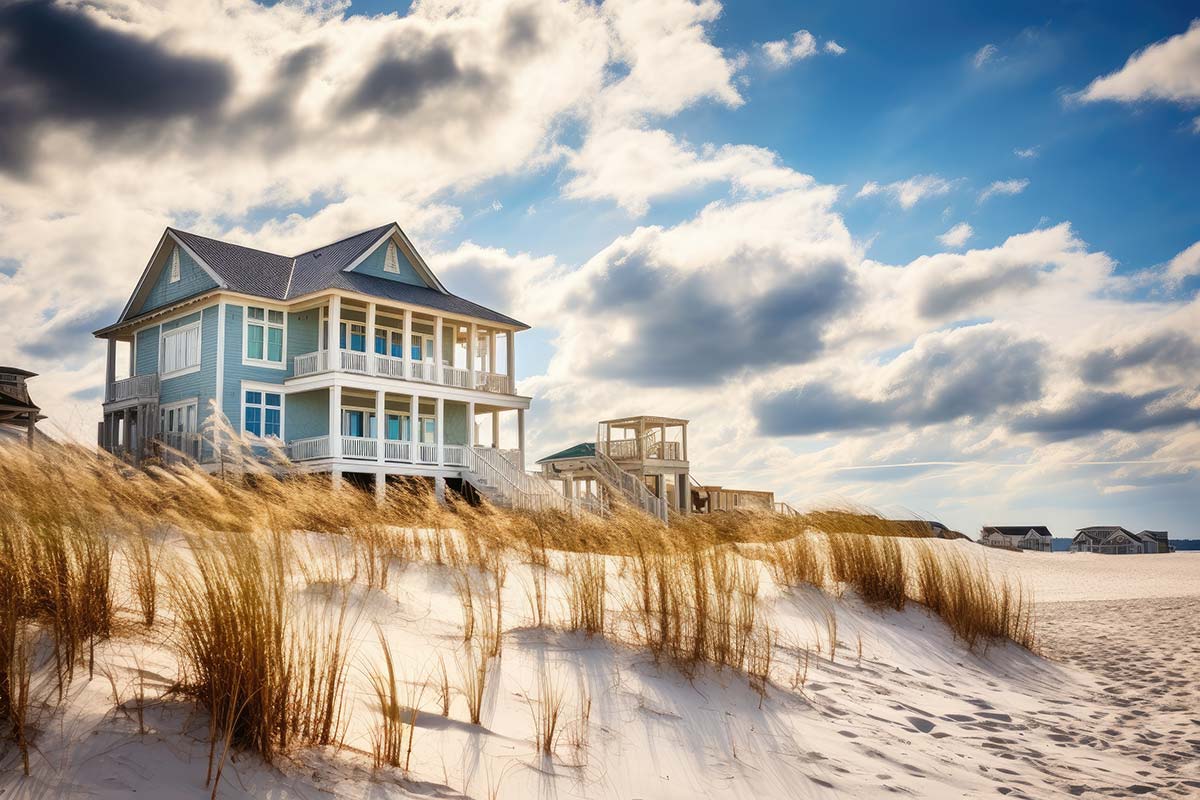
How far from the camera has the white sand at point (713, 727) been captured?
3459 millimetres

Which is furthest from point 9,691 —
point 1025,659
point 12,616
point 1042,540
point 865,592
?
point 1042,540

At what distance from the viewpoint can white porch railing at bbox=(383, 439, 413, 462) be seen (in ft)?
80.5

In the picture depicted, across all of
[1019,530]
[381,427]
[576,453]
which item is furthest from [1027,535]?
[381,427]

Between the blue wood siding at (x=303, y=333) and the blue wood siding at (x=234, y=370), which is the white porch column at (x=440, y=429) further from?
the blue wood siding at (x=234, y=370)

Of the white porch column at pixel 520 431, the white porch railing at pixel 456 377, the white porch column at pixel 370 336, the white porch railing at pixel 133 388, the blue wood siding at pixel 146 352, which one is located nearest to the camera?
the white porch column at pixel 370 336

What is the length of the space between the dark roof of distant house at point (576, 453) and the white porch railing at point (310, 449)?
25.2 ft

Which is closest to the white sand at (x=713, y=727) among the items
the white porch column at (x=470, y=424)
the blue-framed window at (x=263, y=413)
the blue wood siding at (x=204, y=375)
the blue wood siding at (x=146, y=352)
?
the white porch column at (x=470, y=424)

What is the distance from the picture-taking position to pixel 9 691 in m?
3.32

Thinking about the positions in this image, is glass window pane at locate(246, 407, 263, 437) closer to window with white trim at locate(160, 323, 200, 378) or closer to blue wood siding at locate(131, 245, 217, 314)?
window with white trim at locate(160, 323, 200, 378)

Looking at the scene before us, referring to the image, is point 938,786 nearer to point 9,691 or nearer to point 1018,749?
point 1018,749

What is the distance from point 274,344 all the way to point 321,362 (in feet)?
7.42

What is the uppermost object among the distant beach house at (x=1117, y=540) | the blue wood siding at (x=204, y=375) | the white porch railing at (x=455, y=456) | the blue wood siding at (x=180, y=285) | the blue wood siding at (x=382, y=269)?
the blue wood siding at (x=382, y=269)

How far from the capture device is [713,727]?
16.2ft

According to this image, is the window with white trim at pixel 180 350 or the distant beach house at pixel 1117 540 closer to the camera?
the window with white trim at pixel 180 350
